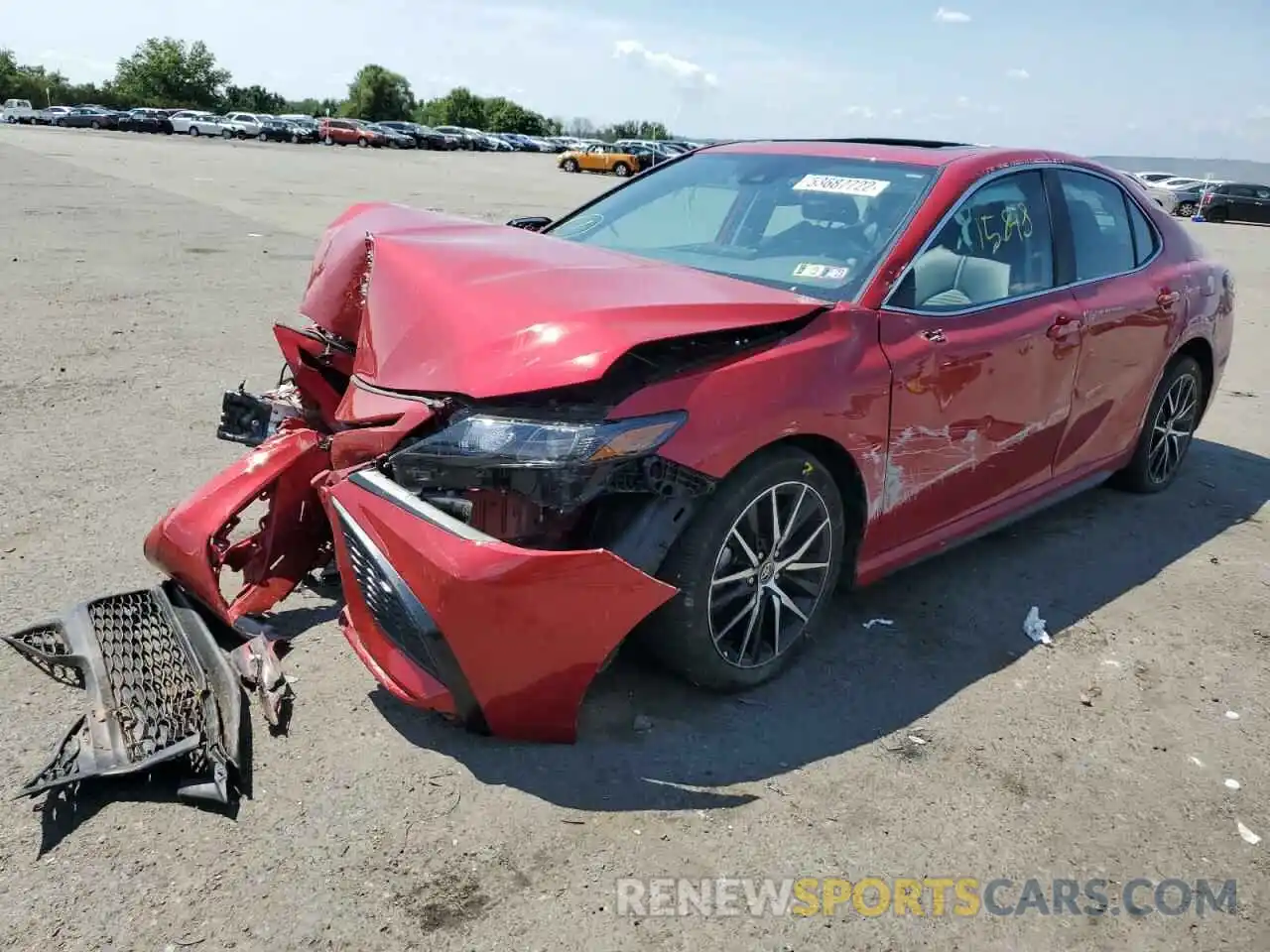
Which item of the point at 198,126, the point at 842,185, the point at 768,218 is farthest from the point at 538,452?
the point at 198,126

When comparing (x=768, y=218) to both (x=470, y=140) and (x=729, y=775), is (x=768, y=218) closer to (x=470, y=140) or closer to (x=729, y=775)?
(x=729, y=775)

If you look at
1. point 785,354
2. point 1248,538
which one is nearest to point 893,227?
point 785,354

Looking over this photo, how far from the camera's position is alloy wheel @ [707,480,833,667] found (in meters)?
3.08

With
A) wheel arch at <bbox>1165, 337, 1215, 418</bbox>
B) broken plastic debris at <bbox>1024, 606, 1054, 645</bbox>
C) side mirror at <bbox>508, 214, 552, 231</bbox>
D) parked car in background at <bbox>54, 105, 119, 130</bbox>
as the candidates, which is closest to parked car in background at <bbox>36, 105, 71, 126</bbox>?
parked car in background at <bbox>54, 105, 119, 130</bbox>

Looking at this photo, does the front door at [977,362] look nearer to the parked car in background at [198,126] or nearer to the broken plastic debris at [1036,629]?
the broken plastic debris at [1036,629]

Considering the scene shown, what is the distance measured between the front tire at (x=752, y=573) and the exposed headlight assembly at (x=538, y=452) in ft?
1.20

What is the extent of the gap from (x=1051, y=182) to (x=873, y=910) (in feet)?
10.8

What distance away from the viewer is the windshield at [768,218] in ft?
11.9

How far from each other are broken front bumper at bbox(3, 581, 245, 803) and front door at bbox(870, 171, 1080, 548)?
7.28 ft

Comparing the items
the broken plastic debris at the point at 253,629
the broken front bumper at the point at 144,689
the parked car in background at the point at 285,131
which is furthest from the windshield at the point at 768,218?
the parked car in background at the point at 285,131

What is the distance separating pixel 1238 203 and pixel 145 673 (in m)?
36.8

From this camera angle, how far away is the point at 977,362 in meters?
3.67

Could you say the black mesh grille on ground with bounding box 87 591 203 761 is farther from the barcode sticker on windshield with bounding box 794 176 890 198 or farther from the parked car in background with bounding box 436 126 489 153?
the parked car in background with bounding box 436 126 489 153

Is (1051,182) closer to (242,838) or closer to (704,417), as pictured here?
(704,417)
